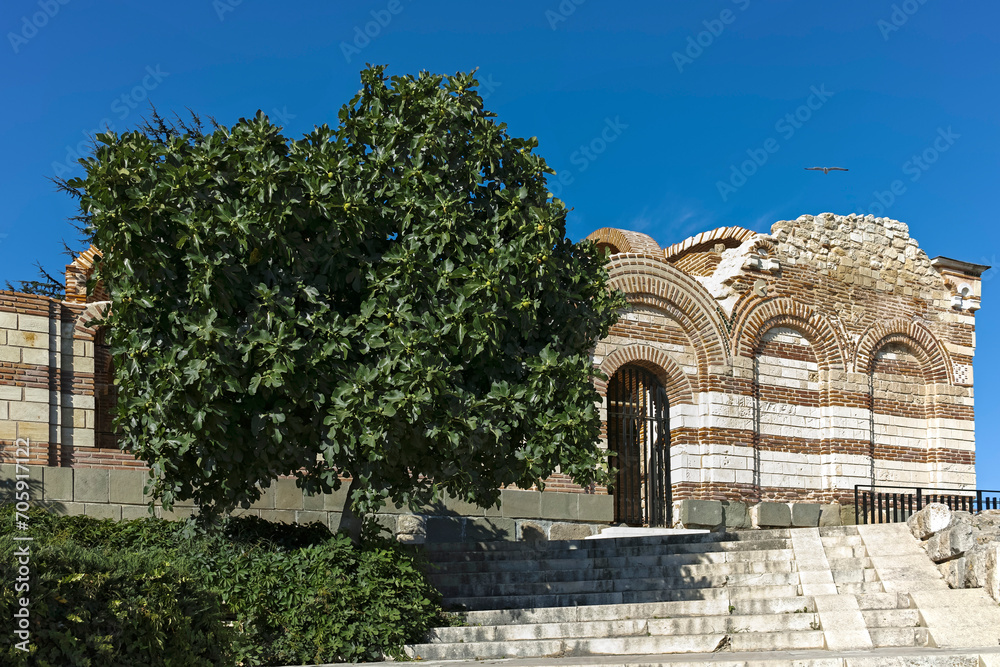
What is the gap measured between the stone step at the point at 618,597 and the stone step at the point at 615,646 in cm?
116

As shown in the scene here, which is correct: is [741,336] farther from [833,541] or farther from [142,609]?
[142,609]

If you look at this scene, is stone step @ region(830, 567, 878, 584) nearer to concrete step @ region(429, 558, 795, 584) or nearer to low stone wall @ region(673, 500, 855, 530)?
concrete step @ region(429, 558, 795, 584)

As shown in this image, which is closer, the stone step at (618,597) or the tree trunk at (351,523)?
the stone step at (618,597)

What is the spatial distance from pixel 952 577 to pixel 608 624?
3.98 meters

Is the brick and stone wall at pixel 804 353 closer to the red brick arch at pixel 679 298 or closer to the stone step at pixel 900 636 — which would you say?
the red brick arch at pixel 679 298

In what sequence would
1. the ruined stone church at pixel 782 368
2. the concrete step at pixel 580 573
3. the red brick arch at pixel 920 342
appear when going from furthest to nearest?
the red brick arch at pixel 920 342 < the ruined stone church at pixel 782 368 < the concrete step at pixel 580 573

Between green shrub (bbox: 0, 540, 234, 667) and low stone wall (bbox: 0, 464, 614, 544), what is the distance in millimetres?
5041

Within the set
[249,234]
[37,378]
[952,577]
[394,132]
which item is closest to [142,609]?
[249,234]

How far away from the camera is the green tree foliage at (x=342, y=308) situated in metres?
9.52

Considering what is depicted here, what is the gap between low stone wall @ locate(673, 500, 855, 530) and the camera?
17.2 meters

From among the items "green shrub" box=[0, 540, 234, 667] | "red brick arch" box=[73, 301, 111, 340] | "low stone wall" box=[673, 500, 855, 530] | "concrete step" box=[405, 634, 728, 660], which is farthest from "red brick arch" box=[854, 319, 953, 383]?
"green shrub" box=[0, 540, 234, 667]

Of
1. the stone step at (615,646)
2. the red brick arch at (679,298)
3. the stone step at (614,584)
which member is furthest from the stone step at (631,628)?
the red brick arch at (679,298)

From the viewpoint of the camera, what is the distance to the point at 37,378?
13.5 metres

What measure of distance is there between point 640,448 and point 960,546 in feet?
26.3
